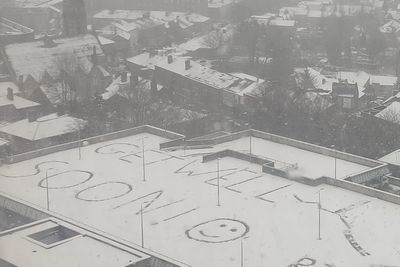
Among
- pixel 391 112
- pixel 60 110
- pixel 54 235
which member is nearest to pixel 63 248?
pixel 54 235

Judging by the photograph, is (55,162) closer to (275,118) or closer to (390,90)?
(275,118)

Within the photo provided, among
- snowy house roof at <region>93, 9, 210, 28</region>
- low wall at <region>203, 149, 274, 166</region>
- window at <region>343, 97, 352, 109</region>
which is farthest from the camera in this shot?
snowy house roof at <region>93, 9, 210, 28</region>

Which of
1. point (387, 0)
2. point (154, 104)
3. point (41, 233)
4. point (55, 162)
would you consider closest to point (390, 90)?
point (154, 104)

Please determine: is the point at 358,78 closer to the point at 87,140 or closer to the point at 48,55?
the point at 48,55

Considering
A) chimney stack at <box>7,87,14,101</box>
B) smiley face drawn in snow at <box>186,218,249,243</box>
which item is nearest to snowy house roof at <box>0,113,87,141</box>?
chimney stack at <box>7,87,14,101</box>

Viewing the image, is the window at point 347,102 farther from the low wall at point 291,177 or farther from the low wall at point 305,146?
the low wall at point 291,177

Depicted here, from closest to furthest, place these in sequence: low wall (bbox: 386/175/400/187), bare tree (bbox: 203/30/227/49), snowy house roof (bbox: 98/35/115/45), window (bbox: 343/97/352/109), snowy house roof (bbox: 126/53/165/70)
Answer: low wall (bbox: 386/175/400/187) < window (bbox: 343/97/352/109) < snowy house roof (bbox: 126/53/165/70) < snowy house roof (bbox: 98/35/115/45) < bare tree (bbox: 203/30/227/49)

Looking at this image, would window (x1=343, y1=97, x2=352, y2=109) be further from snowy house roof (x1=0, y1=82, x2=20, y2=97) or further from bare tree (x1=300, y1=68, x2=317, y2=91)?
snowy house roof (x1=0, y1=82, x2=20, y2=97)
